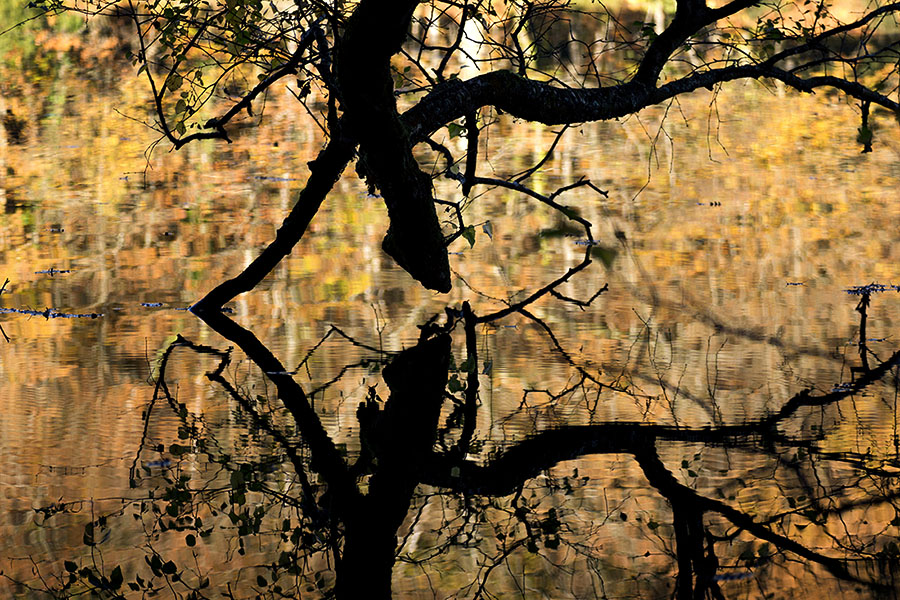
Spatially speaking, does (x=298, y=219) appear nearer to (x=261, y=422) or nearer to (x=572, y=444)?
(x=261, y=422)

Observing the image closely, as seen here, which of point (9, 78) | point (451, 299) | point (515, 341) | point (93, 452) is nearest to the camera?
point (93, 452)

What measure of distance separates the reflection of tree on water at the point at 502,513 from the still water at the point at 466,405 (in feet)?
0.03

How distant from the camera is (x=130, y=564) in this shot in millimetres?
2838

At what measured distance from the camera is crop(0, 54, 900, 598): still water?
9.43 feet

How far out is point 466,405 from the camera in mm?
4004

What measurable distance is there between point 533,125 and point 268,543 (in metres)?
8.57

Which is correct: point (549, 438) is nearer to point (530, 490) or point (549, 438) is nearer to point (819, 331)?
point (530, 490)

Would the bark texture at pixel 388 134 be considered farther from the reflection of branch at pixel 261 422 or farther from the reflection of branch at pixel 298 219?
the reflection of branch at pixel 261 422

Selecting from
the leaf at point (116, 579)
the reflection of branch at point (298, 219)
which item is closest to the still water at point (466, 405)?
the leaf at point (116, 579)

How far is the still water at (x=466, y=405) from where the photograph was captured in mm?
2873

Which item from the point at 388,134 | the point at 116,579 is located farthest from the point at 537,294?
the point at 116,579

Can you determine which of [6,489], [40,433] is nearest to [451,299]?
[40,433]

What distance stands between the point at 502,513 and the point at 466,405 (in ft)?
3.03

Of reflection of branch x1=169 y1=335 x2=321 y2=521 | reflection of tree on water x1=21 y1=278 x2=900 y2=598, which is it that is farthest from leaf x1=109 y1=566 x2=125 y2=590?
reflection of branch x1=169 y1=335 x2=321 y2=521
